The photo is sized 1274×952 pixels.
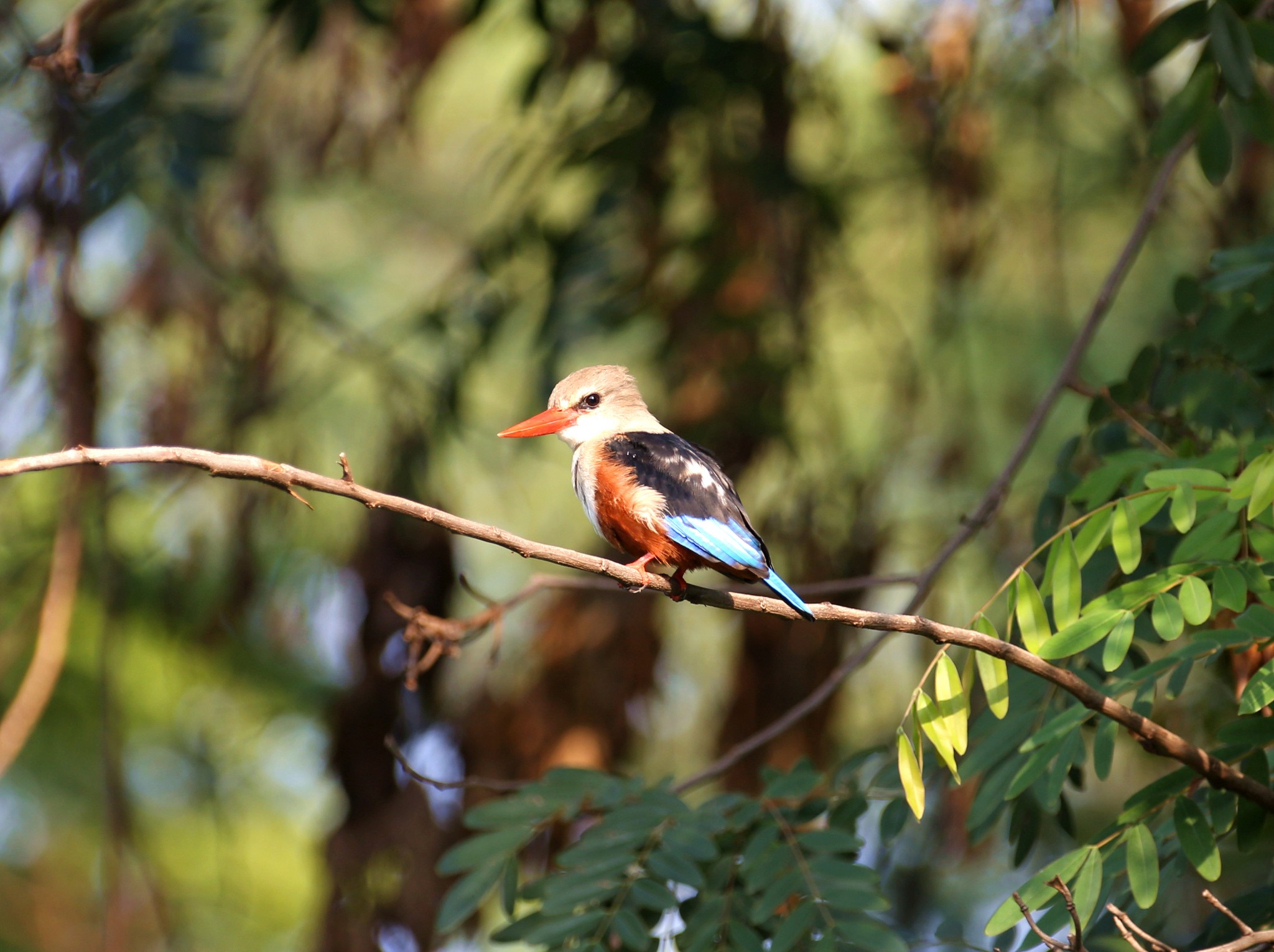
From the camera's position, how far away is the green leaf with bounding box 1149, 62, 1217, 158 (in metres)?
2.86

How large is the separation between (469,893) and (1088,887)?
4.77ft

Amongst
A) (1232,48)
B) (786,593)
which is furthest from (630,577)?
(1232,48)

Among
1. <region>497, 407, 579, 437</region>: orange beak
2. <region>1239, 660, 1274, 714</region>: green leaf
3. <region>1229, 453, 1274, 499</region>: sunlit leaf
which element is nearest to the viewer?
<region>1239, 660, 1274, 714</region>: green leaf

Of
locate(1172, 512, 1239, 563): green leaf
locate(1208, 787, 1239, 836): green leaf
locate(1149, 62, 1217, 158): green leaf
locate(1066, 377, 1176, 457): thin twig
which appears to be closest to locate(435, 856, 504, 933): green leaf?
locate(1208, 787, 1239, 836): green leaf

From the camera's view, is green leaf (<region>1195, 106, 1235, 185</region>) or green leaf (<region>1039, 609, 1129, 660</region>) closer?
green leaf (<region>1039, 609, 1129, 660</region>)

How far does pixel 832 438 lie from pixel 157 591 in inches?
120

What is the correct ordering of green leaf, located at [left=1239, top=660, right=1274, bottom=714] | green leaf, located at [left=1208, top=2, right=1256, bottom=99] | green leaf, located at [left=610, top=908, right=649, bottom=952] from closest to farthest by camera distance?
green leaf, located at [left=1239, top=660, right=1274, bottom=714]
green leaf, located at [left=610, top=908, right=649, bottom=952]
green leaf, located at [left=1208, top=2, right=1256, bottom=99]

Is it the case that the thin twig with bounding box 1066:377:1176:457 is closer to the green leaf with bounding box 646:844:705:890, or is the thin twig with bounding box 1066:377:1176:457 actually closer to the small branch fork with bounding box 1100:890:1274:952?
the small branch fork with bounding box 1100:890:1274:952

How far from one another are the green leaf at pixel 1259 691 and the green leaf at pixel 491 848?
1.67 metres

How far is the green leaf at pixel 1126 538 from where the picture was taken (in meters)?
2.20

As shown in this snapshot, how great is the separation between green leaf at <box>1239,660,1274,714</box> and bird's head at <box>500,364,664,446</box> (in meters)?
1.79

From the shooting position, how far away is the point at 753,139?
15.8 ft

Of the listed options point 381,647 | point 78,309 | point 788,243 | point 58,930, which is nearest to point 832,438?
point 788,243

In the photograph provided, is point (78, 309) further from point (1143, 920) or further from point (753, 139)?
point (1143, 920)
